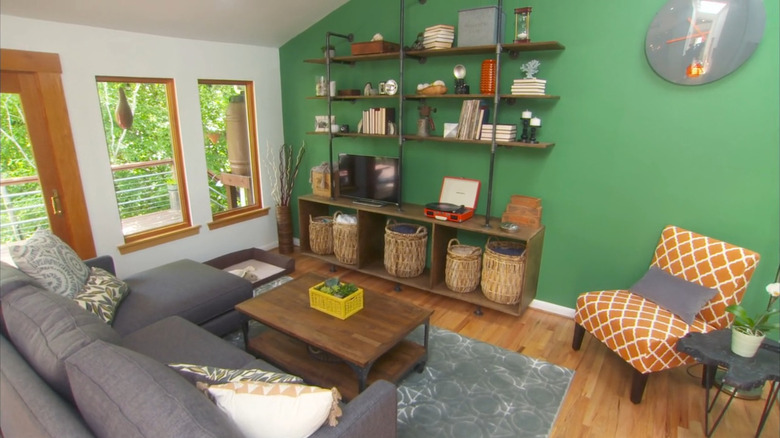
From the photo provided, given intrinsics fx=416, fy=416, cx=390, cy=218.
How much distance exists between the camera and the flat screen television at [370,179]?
3.41 metres

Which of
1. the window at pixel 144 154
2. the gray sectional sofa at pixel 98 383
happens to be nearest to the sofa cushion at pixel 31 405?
the gray sectional sofa at pixel 98 383

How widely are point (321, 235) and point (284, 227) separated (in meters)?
0.58

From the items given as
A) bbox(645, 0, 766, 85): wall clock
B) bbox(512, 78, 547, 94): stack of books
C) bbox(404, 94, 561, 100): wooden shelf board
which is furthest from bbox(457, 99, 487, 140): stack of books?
bbox(645, 0, 766, 85): wall clock

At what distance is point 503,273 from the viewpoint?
291cm

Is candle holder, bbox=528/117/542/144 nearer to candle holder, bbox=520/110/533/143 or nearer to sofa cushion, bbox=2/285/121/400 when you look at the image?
candle holder, bbox=520/110/533/143

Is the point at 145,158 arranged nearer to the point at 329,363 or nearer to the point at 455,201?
the point at 329,363

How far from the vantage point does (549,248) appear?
3072 mm

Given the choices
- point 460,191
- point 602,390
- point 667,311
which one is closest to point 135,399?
point 602,390

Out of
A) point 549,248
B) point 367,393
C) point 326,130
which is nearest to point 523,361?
point 549,248

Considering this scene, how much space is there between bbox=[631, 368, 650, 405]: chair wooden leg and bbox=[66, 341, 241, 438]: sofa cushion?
1.98 metres

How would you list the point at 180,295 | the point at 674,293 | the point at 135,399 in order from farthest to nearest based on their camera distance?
the point at 180,295 < the point at 674,293 < the point at 135,399

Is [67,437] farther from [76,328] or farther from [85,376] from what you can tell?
[76,328]

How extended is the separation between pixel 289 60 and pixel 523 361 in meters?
3.37

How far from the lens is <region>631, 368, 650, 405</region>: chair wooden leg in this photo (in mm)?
2121
